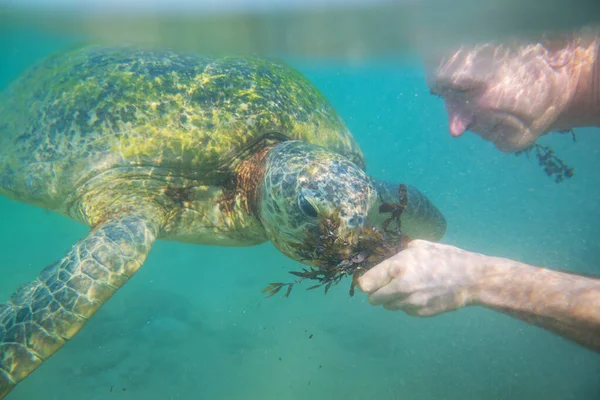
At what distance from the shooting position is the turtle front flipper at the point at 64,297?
2.88m

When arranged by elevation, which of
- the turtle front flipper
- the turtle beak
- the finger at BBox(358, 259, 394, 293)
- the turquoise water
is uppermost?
the turtle beak

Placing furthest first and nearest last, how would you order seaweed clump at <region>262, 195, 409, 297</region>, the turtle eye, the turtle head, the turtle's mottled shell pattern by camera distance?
the turtle's mottled shell pattern
the turtle eye
the turtle head
seaweed clump at <region>262, 195, 409, 297</region>

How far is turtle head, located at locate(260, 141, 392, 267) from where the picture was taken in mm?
3046

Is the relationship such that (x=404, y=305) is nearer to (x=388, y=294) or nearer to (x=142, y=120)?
(x=388, y=294)

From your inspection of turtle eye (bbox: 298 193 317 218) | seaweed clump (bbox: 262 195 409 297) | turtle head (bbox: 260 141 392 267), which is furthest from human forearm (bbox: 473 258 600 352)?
turtle eye (bbox: 298 193 317 218)

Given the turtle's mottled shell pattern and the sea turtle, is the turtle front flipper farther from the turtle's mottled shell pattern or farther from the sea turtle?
the turtle's mottled shell pattern

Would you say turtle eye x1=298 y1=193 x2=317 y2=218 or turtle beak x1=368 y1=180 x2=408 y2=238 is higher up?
turtle beak x1=368 y1=180 x2=408 y2=238

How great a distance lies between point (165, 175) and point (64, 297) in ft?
5.89

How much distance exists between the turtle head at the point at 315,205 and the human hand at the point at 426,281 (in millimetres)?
543

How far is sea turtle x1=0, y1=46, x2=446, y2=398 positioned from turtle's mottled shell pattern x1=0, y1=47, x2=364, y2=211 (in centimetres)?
2

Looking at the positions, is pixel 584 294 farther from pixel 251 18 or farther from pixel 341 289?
pixel 251 18

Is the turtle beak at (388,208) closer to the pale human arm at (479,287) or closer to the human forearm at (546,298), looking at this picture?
the pale human arm at (479,287)

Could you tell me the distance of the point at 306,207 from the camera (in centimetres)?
327

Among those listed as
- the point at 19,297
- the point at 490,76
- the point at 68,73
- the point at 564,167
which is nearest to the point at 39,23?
the point at 68,73
